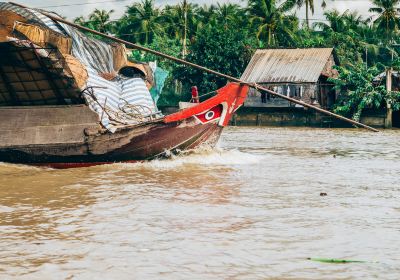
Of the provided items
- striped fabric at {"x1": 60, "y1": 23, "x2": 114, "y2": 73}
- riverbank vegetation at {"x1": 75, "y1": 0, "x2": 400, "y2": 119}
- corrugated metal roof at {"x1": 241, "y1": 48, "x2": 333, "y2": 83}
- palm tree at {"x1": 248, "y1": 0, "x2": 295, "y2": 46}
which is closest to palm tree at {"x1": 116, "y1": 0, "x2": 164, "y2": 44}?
riverbank vegetation at {"x1": 75, "y1": 0, "x2": 400, "y2": 119}

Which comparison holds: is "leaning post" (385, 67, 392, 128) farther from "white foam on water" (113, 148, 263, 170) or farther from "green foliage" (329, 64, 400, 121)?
"white foam on water" (113, 148, 263, 170)

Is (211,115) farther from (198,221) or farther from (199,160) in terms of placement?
(198,221)

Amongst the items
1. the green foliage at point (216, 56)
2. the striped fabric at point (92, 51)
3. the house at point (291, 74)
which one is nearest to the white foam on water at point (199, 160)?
the striped fabric at point (92, 51)

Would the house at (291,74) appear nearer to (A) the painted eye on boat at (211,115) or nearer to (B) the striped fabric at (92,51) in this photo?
(B) the striped fabric at (92,51)

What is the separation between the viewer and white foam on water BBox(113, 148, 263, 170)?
1073 cm

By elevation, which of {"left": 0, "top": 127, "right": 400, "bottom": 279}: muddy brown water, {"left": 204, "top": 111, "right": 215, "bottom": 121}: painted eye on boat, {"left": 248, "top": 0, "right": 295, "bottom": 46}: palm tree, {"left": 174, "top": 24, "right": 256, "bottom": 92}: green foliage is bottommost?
{"left": 0, "top": 127, "right": 400, "bottom": 279}: muddy brown water

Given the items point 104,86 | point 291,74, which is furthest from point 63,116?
point 291,74

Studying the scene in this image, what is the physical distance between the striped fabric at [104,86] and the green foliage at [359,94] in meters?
12.6

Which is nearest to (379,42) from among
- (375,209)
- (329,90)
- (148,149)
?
(329,90)

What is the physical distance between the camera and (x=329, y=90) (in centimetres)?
2958

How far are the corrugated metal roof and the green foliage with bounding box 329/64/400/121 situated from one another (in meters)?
1.28

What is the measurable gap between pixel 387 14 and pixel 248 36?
8.22 meters

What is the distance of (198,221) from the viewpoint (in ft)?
20.4

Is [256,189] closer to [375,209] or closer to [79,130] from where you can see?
[375,209]
